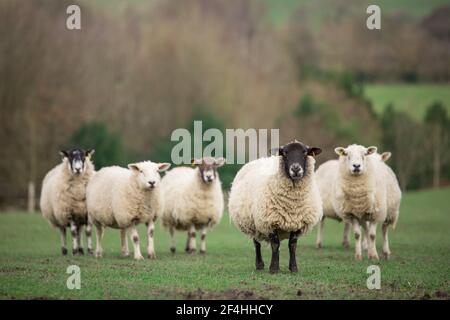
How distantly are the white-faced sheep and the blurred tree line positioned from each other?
1040 inches

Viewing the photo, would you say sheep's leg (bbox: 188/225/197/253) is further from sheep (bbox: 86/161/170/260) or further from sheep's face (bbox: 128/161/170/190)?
sheep's face (bbox: 128/161/170/190)

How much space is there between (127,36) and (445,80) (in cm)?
2948

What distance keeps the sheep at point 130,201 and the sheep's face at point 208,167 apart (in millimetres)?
1801

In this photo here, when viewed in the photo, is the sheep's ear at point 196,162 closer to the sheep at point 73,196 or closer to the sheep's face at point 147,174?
the sheep's face at point 147,174

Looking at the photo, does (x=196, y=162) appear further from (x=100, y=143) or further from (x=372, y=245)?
(x=100, y=143)

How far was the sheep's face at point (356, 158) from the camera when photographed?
59.9 feet

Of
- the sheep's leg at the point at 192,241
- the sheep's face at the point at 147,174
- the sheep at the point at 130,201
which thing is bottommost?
the sheep's leg at the point at 192,241

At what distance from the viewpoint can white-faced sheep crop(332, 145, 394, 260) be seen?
60.5ft

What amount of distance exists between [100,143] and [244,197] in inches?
1142

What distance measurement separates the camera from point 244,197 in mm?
16422

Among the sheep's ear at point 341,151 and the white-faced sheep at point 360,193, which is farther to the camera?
the sheep's ear at point 341,151
